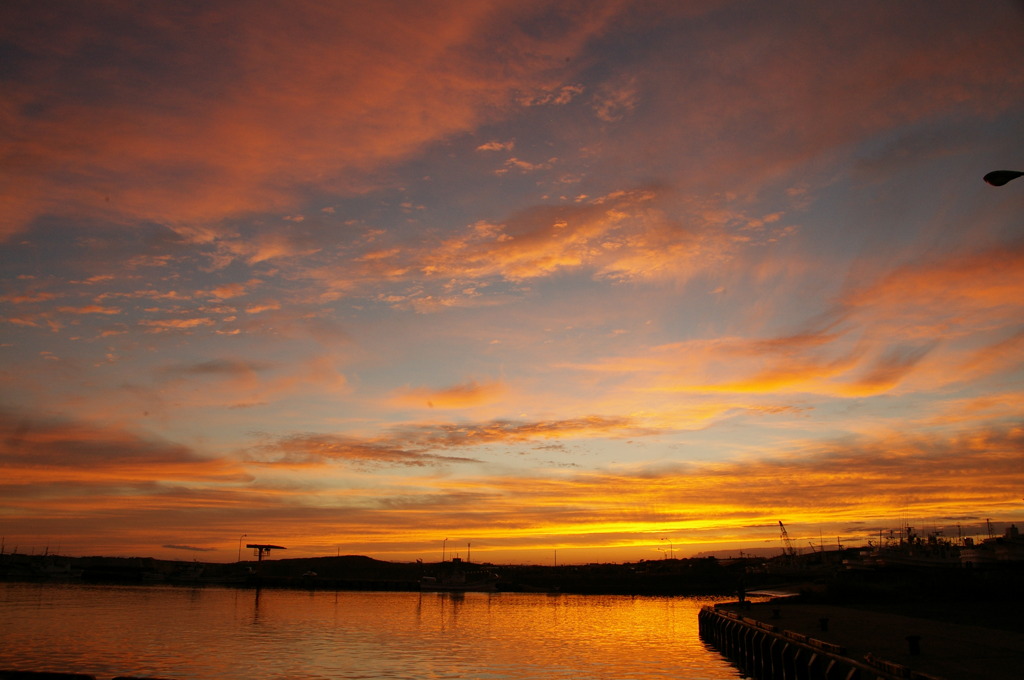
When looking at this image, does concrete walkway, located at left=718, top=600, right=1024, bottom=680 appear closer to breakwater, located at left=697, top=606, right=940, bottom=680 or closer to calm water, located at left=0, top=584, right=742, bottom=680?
breakwater, located at left=697, top=606, right=940, bottom=680

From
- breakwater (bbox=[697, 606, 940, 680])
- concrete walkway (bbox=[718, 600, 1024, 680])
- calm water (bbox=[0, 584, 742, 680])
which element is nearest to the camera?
concrete walkway (bbox=[718, 600, 1024, 680])

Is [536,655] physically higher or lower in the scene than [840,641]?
lower

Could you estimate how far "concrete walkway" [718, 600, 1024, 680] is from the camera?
21.9m

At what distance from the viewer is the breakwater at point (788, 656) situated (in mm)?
22609

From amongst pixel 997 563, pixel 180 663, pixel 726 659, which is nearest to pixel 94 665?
pixel 180 663

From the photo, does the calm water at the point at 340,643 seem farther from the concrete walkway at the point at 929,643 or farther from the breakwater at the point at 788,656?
the concrete walkway at the point at 929,643

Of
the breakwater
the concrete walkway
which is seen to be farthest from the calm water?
the concrete walkway

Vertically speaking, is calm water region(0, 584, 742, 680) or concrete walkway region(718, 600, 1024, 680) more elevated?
concrete walkway region(718, 600, 1024, 680)

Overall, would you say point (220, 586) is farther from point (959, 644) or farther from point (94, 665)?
point (959, 644)

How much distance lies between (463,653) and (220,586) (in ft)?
492

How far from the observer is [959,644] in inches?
1077

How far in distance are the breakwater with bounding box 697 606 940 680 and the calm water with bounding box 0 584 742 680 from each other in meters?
1.66

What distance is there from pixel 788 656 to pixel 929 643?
6.11 metres

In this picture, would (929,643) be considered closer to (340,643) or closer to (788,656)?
(788,656)
